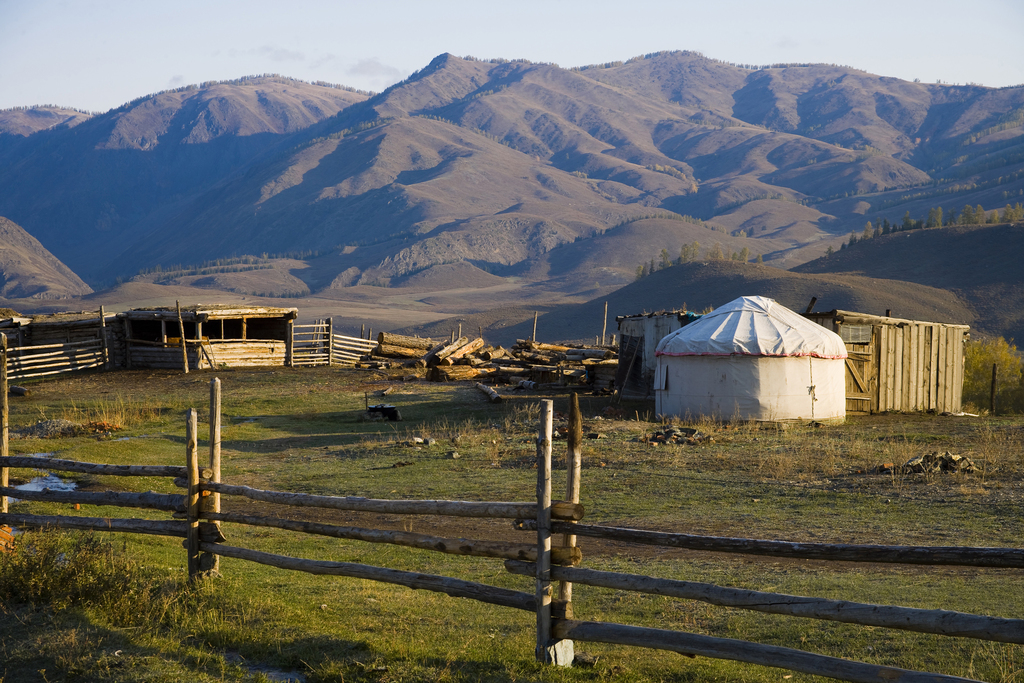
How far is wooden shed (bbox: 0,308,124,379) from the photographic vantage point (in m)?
28.6

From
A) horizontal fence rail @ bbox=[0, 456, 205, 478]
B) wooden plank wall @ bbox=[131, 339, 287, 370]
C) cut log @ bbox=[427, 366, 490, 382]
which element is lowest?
horizontal fence rail @ bbox=[0, 456, 205, 478]

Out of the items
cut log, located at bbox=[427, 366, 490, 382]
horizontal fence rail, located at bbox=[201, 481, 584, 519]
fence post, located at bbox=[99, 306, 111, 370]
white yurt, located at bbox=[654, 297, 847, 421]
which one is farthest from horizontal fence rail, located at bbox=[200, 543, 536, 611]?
fence post, located at bbox=[99, 306, 111, 370]

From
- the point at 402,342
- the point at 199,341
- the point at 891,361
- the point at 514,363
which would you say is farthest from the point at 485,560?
the point at 402,342

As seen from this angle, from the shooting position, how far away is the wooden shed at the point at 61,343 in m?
28.6

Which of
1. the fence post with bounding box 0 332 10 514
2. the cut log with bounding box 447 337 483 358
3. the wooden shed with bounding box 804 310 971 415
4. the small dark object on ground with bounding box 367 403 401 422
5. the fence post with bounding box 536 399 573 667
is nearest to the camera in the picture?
the fence post with bounding box 536 399 573 667

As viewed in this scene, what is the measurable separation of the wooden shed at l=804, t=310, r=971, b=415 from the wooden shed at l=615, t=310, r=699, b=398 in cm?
383

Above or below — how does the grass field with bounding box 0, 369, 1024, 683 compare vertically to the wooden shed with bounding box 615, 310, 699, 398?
below

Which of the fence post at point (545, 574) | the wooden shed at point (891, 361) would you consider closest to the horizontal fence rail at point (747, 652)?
the fence post at point (545, 574)

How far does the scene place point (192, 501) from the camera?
7.22m

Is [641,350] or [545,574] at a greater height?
[641,350]

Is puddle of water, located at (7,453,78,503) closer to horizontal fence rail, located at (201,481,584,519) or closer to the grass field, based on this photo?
the grass field

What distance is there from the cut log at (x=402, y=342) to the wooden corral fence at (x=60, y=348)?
32.0 feet

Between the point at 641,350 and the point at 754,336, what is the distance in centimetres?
558

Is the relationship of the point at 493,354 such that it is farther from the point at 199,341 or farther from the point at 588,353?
the point at 199,341
